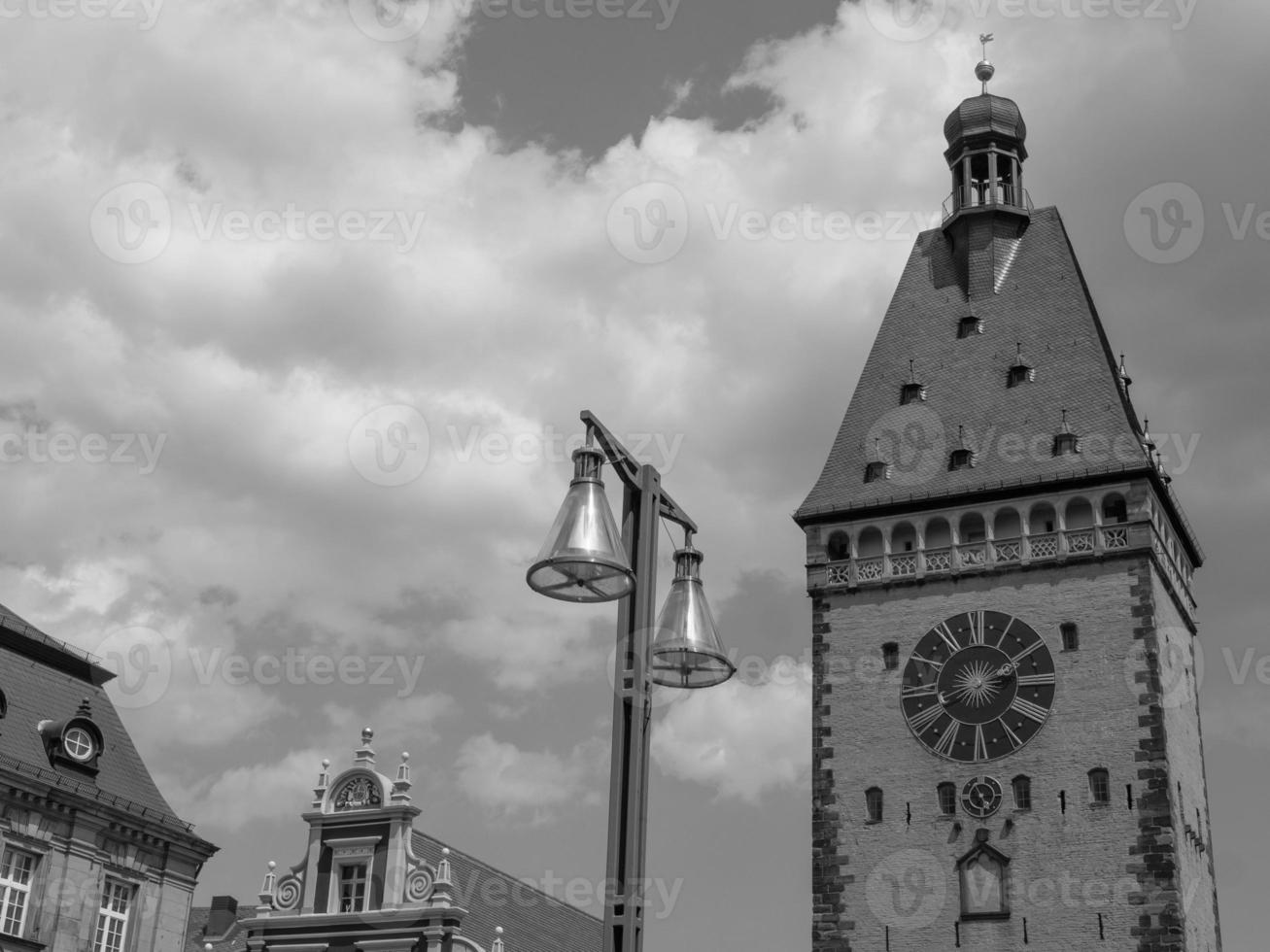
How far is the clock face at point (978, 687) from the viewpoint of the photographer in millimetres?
Result: 44344

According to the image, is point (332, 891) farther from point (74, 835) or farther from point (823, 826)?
point (823, 826)

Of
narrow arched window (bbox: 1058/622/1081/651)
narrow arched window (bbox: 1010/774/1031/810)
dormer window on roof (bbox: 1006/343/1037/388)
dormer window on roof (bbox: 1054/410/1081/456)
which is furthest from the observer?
dormer window on roof (bbox: 1006/343/1037/388)

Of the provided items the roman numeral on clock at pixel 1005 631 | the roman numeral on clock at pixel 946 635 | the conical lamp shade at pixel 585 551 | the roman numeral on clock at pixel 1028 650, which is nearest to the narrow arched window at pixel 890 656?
the roman numeral on clock at pixel 946 635

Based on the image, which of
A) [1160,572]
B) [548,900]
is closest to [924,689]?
[1160,572]

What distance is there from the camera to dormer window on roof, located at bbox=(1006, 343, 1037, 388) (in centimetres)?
5003

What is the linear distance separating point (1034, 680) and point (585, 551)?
111ft

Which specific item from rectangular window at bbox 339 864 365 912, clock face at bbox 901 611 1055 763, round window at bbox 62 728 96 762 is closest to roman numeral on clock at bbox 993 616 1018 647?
clock face at bbox 901 611 1055 763

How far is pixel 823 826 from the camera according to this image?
45594 mm

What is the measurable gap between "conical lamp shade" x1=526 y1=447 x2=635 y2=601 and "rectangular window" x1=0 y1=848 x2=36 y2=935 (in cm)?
2794

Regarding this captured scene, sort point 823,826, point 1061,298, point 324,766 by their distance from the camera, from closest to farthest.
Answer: point 324,766
point 823,826
point 1061,298

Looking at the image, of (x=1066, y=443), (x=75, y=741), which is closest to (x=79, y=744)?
(x=75, y=741)

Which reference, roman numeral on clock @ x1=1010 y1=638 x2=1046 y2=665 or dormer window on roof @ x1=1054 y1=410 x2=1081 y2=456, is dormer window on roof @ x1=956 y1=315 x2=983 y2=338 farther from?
roman numeral on clock @ x1=1010 y1=638 x2=1046 y2=665

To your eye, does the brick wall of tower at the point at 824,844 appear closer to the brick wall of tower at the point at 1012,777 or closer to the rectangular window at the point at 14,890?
the brick wall of tower at the point at 1012,777

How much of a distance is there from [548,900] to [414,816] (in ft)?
27.6
